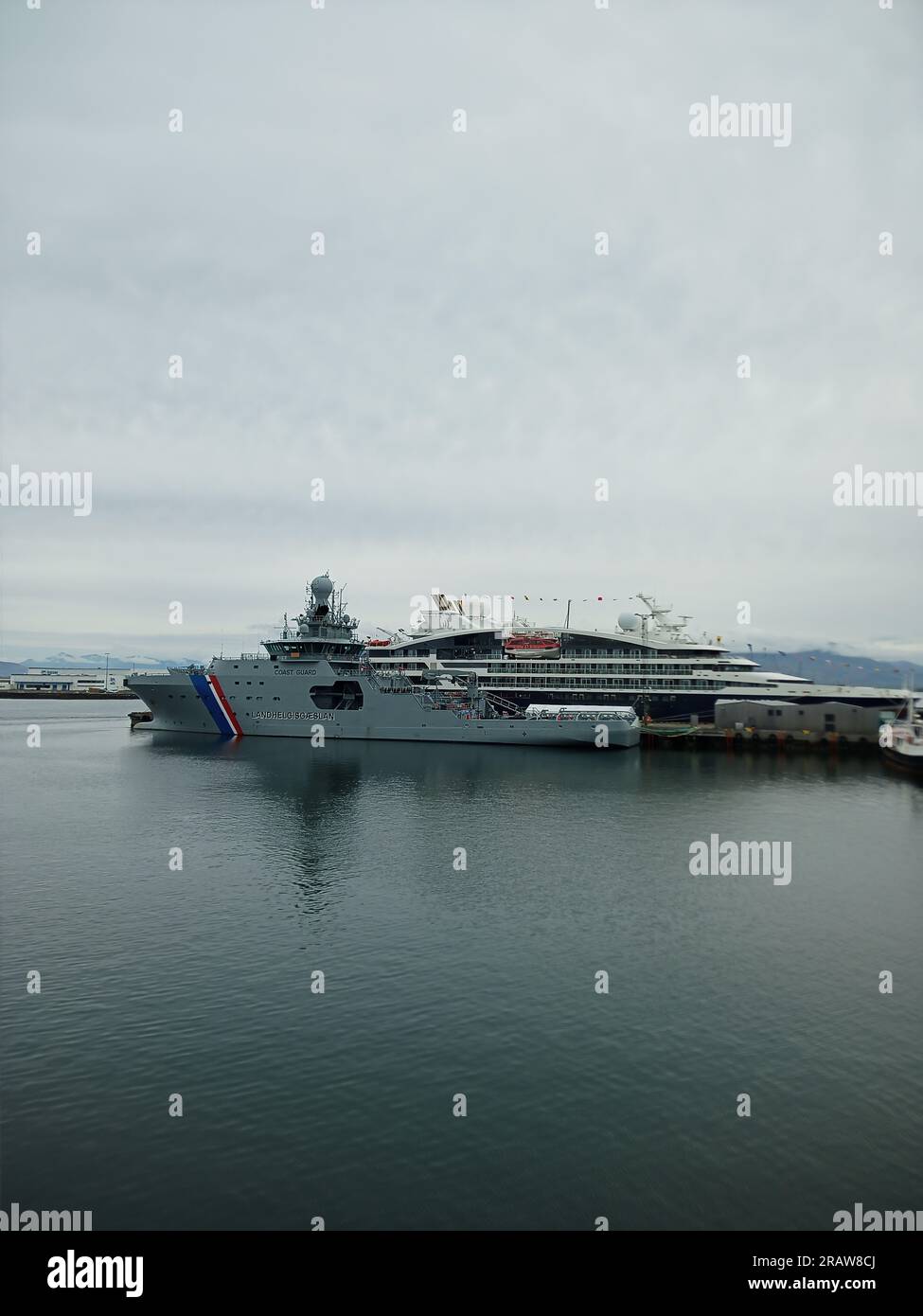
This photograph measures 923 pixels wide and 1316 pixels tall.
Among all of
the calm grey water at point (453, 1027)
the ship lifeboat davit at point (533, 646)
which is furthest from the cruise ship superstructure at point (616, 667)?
the calm grey water at point (453, 1027)

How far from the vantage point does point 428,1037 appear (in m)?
17.4

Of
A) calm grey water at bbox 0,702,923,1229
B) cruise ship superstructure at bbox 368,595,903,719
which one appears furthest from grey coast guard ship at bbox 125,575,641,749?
calm grey water at bbox 0,702,923,1229

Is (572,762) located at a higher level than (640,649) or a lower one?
lower

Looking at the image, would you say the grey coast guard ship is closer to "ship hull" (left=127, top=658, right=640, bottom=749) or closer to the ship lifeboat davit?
"ship hull" (left=127, top=658, right=640, bottom=749)

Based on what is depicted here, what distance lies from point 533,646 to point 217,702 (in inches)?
1732

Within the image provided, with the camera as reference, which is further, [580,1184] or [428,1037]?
[428,1037]

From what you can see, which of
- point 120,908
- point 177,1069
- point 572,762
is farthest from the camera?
point 572,762

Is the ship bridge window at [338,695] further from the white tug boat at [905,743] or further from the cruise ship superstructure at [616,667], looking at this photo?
the white tug boat at [905,743]

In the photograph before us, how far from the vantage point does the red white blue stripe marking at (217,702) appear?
8294 cm

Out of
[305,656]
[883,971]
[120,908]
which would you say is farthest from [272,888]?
[305,656]

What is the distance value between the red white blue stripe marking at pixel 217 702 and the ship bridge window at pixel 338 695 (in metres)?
9.90

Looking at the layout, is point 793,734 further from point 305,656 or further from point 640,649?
point 305,656
